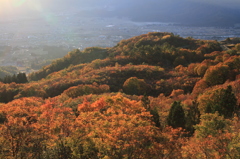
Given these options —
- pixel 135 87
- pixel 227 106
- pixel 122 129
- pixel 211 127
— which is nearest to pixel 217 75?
pixel 135 87

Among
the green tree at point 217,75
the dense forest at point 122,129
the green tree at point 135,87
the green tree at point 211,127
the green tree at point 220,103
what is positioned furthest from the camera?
the green tree at point 135,87

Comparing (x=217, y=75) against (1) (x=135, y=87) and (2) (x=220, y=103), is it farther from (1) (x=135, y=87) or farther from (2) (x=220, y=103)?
(2) (x=220, y=103)

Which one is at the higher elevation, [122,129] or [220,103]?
[122,129]

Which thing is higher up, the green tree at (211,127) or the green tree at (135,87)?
the green tree at (211,127)

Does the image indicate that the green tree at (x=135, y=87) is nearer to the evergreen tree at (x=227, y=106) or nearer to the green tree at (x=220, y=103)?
the green tree at (x=220, y=103)

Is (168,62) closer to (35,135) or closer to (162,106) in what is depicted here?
(162,106)

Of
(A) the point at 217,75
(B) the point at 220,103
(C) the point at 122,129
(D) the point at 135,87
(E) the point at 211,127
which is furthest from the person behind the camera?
(D) the point at 135,87

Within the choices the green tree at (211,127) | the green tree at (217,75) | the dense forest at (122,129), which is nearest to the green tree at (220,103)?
the dense forest at (122,129)

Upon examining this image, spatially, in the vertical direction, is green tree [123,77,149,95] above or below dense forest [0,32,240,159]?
below

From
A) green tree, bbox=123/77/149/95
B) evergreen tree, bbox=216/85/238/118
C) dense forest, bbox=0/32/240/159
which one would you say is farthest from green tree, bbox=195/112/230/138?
green tree, bbox=123/77/149/95

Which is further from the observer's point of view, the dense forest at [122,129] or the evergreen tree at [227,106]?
the evergreen tree at [227,106]

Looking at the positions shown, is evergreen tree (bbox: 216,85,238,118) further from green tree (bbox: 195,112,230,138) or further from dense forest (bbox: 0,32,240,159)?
green tree (bbox: 195,112,230,138)
